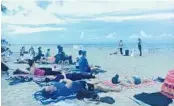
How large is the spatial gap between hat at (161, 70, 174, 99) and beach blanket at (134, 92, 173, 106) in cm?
3

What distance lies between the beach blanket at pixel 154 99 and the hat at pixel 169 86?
3 cm

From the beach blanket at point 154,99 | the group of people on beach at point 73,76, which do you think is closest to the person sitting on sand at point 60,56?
the group of people on beach at point 73,76

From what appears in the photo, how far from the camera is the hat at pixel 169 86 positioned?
81.7 inches

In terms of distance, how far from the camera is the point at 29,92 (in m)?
2.08

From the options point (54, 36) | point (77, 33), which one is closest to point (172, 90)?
point (77, 33)

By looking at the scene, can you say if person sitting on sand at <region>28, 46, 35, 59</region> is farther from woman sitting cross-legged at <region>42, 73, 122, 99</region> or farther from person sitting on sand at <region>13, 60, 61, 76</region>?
woman sitting cross-legged at <region>42, 73, 122, 99</region>

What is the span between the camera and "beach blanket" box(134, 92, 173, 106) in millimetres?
2086

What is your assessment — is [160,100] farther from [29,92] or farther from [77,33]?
[29,92]

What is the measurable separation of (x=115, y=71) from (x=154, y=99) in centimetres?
34

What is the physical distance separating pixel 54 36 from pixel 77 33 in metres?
0.17

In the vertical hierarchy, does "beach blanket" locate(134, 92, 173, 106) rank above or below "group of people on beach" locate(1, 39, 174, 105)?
below

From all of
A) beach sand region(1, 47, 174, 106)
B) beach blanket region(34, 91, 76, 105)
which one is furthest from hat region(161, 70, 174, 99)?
beach blanket region(34, 91, 76, 105)

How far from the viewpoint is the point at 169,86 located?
2.08 metres

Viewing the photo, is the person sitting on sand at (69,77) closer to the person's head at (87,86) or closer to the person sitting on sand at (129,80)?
the person's head at (87,86)
